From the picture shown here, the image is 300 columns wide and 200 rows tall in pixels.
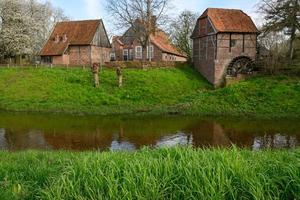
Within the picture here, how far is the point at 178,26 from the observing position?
5419cm

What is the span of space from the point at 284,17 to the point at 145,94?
48.8 ft

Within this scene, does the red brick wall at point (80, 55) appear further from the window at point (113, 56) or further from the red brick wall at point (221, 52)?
the red brick wall at point (221, 52)

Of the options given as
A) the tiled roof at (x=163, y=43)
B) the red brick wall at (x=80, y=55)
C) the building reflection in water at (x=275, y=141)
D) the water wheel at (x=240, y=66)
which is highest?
the tiled roof at (x=163, y=43)

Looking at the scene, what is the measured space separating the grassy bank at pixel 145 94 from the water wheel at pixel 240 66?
258cm

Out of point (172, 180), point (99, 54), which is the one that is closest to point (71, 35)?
point (99, 54)

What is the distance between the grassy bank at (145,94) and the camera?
26.8 meters

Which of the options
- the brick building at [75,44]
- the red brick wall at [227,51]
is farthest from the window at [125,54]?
the red brick wall at [227,51]

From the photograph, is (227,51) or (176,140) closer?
(176,140)

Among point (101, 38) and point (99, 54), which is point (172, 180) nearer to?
point (99, 54)

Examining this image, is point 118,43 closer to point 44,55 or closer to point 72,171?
point 44,55

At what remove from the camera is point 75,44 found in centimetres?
4566

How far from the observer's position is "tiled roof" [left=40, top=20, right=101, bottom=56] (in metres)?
45.7

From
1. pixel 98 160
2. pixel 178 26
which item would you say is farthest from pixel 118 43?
pixel 98 160

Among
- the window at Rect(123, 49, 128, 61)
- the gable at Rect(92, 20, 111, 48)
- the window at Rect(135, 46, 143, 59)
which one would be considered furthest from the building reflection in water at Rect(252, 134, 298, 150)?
the window at Rect(123, 49, 128, 61)
